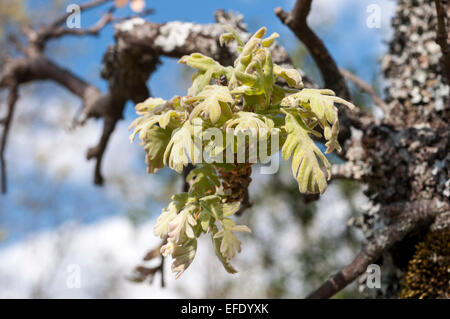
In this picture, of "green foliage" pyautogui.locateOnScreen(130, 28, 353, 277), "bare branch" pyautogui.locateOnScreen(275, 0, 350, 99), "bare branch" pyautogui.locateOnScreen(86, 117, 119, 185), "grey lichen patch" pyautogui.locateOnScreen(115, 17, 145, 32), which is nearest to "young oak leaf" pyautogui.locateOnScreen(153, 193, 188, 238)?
"green foliage" pyautogui.locateOnScreen(130, 28, 353, 277)

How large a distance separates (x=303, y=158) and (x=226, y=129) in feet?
0.49

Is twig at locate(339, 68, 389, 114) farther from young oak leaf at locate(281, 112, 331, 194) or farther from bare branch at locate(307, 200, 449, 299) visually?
young oak leaf at locate(281, 112, 331, 194)

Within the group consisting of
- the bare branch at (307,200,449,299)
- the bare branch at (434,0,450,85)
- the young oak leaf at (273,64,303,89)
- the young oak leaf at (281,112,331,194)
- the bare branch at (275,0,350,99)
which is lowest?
the bare branch at (307,200,449,299)

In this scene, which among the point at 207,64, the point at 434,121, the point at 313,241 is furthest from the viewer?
the point at 313,241

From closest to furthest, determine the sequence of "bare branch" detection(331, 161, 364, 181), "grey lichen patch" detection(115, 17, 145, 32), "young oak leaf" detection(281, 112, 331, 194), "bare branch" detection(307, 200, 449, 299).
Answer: "young oak leaf" detection(281, 112, 331, 194), "bare branch" detection(307, 200, 449, 299), "bare branch" detection(331, 161, 364, 181), "grey lichen patch" detection(115, 17, 145, 32)

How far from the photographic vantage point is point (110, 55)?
171cm

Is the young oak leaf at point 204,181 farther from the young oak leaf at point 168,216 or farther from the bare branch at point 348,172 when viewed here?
the bare branch at point 348,172

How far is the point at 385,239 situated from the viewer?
116 cm

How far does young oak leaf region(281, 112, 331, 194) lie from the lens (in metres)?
0.71

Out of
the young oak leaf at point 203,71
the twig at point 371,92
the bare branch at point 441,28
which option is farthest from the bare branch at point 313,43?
the young oak leaf at point 203,71

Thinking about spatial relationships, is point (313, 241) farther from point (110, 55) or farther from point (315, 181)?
point (315, 181)

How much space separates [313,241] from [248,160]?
3.43 m

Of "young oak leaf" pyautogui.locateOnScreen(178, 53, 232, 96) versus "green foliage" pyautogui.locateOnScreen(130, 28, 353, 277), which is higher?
"young oak leaf" pyautogui.locateOnScreen(178, 53, 232, 96)
